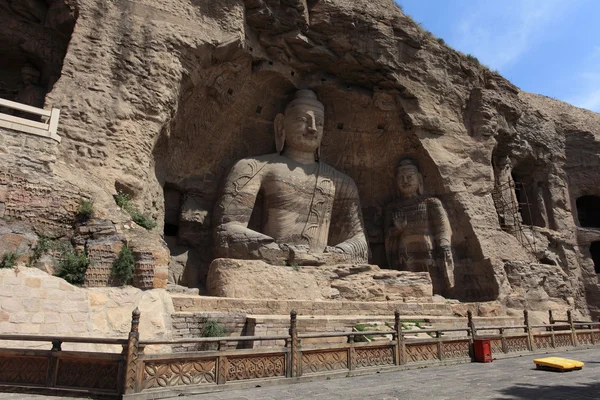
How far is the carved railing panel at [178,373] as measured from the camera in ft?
15.3

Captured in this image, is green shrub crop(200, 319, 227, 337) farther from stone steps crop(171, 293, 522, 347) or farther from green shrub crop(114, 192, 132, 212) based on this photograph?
green shrub crop(114, 192, 132, 212)

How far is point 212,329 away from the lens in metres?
7.14

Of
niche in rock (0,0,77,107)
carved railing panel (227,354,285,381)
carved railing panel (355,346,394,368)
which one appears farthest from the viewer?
niche in rock (0,0,77,107)

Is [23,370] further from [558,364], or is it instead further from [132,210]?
[558,364]

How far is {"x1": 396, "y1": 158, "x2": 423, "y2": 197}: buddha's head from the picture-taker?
1376 centimetres

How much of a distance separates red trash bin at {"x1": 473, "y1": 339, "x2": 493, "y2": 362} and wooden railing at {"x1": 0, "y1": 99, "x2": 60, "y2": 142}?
305 inches

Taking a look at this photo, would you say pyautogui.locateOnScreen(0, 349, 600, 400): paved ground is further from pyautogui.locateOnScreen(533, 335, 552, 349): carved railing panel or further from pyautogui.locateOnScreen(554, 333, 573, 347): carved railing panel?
pyautogui.locateOnScreen(554, 333, 573, 347): carved railing panel

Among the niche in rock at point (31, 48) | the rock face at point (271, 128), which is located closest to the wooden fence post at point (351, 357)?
the rock face at point (271, 128)

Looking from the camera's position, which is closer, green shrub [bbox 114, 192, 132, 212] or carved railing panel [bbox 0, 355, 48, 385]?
carved railing panel [bbox 0, 355, 48, 385]

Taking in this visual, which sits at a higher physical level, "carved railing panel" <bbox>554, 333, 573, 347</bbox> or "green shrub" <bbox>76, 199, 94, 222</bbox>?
"green shrub" <bbox>76, 199, 94, 222</bbox>

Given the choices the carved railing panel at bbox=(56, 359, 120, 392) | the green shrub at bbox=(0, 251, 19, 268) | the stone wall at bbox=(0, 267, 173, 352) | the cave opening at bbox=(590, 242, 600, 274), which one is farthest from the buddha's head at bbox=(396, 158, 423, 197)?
the carved railing panel at bbox=(56, 359, 120, 392)

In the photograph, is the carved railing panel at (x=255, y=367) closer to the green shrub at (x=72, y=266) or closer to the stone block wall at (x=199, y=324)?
the stone block wall at (x=199, y=324)

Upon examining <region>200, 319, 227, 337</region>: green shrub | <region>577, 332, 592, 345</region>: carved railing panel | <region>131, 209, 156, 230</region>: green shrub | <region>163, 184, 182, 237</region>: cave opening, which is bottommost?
<region>577, 332, 592, 345</region>: carved railing panel

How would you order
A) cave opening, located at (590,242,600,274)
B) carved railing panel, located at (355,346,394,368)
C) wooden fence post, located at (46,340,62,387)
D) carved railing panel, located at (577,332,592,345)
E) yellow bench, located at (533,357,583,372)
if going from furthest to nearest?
cave opening, located at (590,242,600,274), carved railing panel, located at (577,332,592,345), yellow bench, located at (533,357,583,372), carved railing panel, located at (355,346,394,368), wooden fence post, located at (46,340,62,387)
